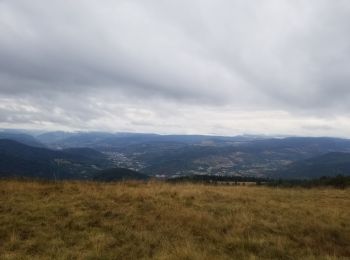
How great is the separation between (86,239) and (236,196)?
1051 centimetres

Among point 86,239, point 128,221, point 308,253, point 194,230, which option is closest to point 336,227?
point 308,253

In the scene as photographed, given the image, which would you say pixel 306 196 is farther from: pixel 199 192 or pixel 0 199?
pixel 0 199

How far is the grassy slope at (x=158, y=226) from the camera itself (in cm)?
909

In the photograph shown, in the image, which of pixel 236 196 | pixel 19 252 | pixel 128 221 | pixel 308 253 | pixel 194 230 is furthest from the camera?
pixel 236 196

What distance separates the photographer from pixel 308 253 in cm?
930

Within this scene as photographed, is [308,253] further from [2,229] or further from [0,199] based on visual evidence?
[0,199]

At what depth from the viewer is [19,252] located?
28.1 feet

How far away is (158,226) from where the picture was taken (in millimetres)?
11602

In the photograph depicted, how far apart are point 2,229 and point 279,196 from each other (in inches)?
620

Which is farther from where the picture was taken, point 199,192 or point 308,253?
point 199,192

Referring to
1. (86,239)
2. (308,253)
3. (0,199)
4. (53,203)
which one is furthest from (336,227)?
(0,199)

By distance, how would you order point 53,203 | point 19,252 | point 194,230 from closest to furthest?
A: point 19,252 → point 194,230 → point 53,203

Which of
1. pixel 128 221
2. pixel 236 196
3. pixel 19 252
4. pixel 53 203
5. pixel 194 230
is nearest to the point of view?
pixel 19 252

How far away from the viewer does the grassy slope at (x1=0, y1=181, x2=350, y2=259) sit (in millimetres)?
9094
